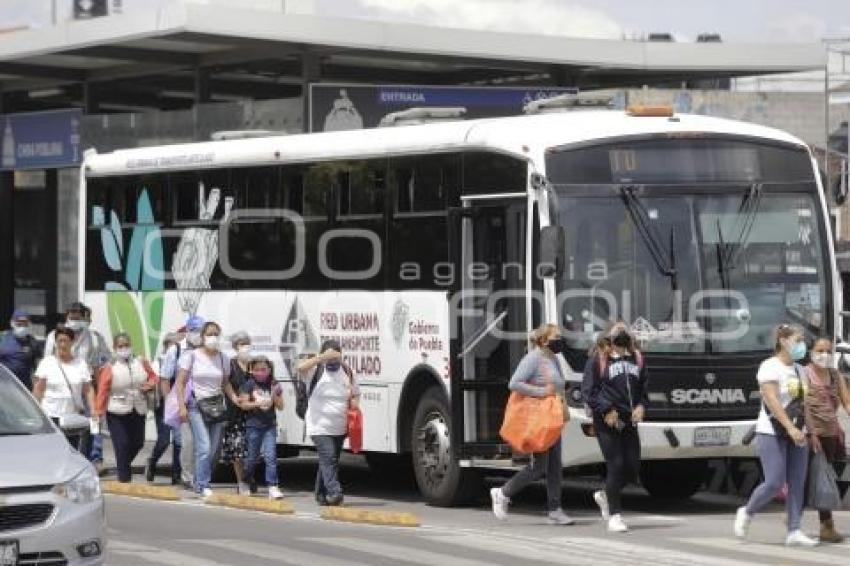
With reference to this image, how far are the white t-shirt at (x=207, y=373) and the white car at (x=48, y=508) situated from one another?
8.80 m

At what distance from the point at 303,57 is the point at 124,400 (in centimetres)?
1120

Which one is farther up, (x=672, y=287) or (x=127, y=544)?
(x=672, y=287)

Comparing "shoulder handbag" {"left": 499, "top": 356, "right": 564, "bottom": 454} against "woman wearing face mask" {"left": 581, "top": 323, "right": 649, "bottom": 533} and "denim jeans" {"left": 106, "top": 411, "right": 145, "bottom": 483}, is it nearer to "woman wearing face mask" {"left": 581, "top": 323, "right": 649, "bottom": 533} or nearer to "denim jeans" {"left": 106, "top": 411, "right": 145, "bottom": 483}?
"woman wearing face mask" {"left": 581, "top": 323, "right": 649, "bottom": 533}

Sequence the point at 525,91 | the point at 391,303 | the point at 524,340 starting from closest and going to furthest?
1. the point at 524,340
2. the point at 391,303
3. the point at 525,91

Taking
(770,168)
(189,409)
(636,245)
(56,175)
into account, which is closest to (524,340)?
(636,245)

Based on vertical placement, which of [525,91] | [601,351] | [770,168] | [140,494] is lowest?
[140,494]

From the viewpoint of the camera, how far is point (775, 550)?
15531 mm

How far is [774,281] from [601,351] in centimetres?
218

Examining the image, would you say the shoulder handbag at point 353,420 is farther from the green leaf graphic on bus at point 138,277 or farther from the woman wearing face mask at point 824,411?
the woman wearing face mask at point 824,411

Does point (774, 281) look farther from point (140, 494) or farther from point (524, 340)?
point (140, 494)

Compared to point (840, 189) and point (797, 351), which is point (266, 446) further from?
point (797, 351)

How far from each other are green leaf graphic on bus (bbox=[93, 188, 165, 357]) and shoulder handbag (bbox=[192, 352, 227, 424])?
2927mm

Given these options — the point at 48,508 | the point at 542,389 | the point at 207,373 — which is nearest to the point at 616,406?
the point at 542,389

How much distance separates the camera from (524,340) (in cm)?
1812
